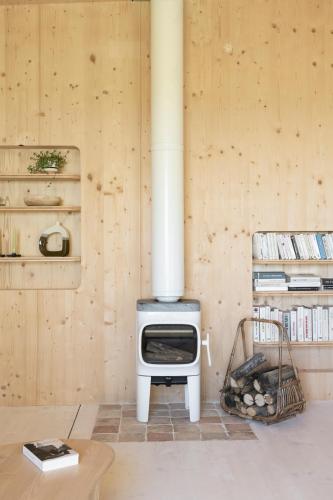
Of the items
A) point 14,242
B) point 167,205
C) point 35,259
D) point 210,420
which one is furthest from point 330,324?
point 14,242

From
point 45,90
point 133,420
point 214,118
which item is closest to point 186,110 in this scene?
point 214,118

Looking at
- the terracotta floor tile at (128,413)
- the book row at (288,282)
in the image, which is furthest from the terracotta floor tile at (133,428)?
the book row at (288,282)

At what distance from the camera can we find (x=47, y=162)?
3924 mm

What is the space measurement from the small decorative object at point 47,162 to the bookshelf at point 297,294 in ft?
5.59

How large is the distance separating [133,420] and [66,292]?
1.08 m

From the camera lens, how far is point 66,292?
3852 millimetres

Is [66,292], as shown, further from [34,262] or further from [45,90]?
[45,90]

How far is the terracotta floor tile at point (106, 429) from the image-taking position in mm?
3230

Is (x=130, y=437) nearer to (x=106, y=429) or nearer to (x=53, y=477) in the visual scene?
(x=106, y=429)

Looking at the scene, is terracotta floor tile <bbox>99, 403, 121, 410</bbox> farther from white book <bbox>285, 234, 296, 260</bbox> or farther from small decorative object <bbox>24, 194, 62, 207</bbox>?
white book <bbox>285, 234, 296, 260</bbox>

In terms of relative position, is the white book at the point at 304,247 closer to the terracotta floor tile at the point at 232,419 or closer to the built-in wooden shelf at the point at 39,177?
the terracotta floor tile at the point at 232,419

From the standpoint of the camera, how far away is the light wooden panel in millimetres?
3863

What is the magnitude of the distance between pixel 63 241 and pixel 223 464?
2.12 meters

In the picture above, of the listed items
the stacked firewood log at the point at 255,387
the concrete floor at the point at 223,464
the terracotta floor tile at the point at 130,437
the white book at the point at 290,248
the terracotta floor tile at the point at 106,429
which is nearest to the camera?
the concrete floor at the point at 223,464
